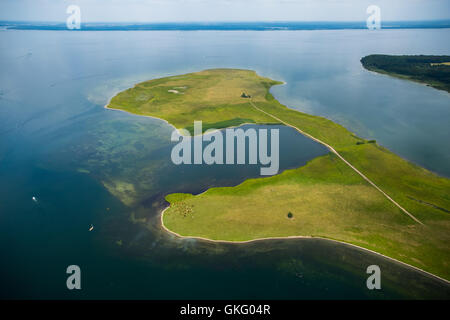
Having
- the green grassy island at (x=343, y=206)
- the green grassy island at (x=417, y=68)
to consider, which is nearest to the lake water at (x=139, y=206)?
the green grassy island at (x=343, y=206)

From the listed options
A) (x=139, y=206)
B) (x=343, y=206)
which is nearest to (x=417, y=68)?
(x=343, y=206)

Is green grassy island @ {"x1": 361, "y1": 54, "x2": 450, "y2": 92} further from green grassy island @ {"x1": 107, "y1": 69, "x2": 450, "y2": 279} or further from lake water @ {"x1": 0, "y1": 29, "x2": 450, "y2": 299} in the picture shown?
green grassy island @ {"x1": 107, "y1": 69, "x2": 450, "y2": 279}

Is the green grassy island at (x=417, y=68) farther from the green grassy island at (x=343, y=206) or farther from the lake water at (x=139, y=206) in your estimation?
the green grassy island at (x=343, y=206)

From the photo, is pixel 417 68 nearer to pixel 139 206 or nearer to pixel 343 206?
pixel 343 206

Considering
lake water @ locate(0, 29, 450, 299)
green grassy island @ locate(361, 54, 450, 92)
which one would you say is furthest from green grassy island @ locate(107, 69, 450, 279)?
green grassy island @ locate(361, 54, 450, 92)

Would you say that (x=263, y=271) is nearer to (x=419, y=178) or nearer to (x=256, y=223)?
(x=256, y=223)

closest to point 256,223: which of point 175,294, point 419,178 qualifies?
point 175,294
